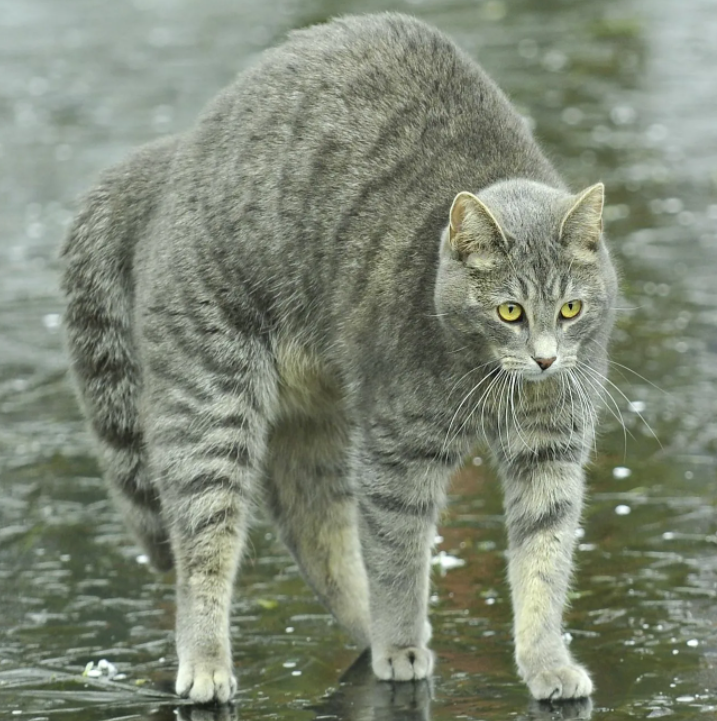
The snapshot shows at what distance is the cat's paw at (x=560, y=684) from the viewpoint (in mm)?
5250

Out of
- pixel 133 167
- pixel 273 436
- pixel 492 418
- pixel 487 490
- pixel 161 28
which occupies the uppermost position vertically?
pixel 133 167

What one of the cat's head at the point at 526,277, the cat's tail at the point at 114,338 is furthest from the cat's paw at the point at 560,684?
the cat's tail at the point at 114,338

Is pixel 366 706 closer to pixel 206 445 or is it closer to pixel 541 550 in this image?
pixel 541 550

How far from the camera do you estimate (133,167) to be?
6.43 meters

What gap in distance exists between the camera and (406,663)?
557cm

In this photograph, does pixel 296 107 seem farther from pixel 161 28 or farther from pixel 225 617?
pixel 161 28

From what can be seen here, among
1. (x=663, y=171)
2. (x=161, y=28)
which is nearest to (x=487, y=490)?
(x=663, y=171)

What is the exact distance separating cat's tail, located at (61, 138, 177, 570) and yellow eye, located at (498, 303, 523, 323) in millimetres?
→ 1768

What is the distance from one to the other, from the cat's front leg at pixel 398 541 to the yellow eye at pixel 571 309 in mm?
695

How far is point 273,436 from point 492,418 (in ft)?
3.77

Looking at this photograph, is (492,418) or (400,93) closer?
(492,418)

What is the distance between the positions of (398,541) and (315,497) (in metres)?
0.86

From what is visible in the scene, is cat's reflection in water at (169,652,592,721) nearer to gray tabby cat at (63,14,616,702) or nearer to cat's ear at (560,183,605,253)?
gray tabby cat at (63,14,616,702)

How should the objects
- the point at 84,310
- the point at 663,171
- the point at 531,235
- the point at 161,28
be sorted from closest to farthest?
the point at 531,235 < the point at 84,310 < the point at 663,171 < the point at 161,28
